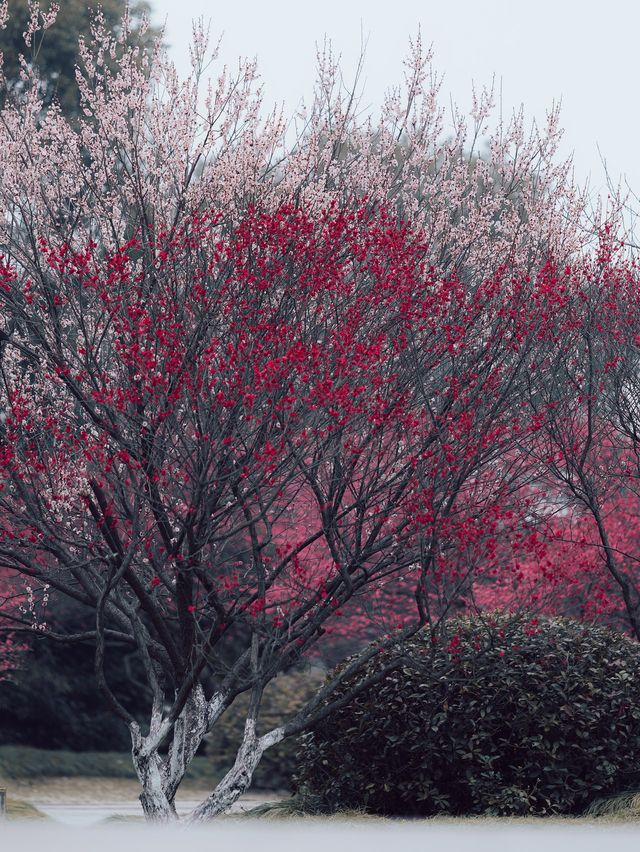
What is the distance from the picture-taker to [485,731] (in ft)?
34.0

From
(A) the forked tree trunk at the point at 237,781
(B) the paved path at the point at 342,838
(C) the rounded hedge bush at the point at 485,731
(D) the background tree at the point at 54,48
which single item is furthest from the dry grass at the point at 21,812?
(D) the background tree at the point at 54,48

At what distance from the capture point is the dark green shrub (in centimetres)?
1650

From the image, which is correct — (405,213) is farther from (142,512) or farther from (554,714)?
(554,714)

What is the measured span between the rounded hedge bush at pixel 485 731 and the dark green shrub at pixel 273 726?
5403 mm

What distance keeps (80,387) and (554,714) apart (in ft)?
17.5

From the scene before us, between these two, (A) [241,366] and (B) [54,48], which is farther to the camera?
(B) [54,48]

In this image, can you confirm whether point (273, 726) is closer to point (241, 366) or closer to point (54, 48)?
point (241, 366)

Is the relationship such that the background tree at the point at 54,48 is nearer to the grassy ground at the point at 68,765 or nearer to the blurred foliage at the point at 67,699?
the blurred foliage at the point at 67,699

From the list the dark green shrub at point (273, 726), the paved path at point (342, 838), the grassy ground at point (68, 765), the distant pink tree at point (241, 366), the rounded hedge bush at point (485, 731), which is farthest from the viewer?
the grassy ground at point (68, 765)

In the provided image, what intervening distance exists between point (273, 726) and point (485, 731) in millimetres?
6689

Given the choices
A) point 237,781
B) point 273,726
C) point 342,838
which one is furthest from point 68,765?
point 342,838

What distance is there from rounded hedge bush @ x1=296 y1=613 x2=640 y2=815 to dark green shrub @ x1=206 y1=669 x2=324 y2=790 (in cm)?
540

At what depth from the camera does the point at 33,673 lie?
20.1 metres

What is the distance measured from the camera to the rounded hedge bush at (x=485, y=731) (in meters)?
10.2
